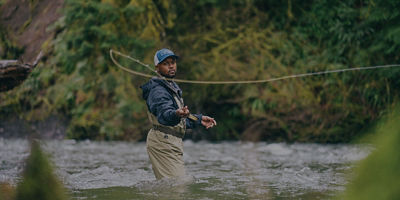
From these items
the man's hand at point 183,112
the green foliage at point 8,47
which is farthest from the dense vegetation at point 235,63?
the man's hand at point 183,112

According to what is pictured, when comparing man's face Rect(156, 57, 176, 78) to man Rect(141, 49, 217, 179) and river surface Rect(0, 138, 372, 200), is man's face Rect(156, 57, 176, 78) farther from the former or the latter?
river surface Rect(0, 138, 372, 200)

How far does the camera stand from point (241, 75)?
10586mm

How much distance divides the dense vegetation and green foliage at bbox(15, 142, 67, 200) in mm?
8462

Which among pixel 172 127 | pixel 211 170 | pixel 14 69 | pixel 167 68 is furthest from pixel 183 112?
pixel 14 69

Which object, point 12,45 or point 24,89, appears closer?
point 12,45

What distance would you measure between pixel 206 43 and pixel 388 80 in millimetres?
3854

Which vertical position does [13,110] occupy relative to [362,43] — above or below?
below

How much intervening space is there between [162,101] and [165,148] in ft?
1.47

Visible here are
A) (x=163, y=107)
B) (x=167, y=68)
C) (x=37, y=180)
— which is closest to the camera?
(x=37, y=180)

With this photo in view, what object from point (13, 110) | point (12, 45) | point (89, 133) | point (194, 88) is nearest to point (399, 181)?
point (12, 45)

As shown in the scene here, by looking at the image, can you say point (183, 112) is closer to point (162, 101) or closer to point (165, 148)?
point (162, 101)

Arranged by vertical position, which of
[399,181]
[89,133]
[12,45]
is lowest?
[89,133]

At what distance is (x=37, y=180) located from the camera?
53.6 inches

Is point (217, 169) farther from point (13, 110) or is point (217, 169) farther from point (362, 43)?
point (13, 110)
